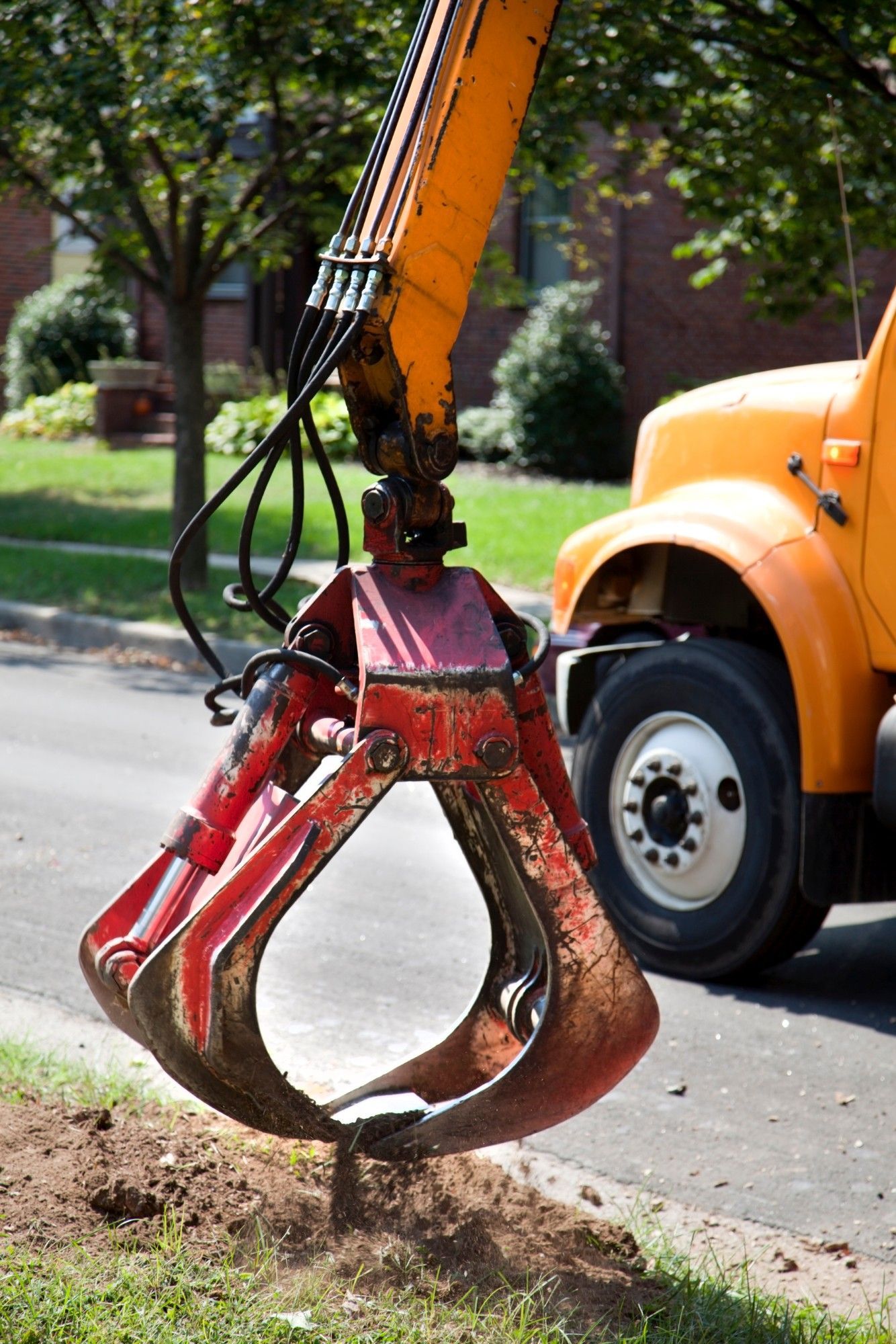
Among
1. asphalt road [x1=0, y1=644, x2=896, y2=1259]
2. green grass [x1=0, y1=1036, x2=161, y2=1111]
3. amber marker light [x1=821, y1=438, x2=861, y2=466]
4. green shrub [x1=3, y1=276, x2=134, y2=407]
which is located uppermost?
green shrub [x1=3, y1=276, x2=134, y2=407]

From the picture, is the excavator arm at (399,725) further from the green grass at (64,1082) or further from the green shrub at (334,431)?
the green shrub at (334,431)

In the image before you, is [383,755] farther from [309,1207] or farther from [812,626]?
[812,626]

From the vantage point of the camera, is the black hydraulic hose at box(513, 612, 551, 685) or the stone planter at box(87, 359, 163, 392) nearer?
the black hydraulic hose at box(513, 612, 551, 685)

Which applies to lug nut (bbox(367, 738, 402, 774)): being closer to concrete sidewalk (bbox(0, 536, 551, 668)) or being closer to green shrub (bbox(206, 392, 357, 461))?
concrete sidewalk (bbox(0, 536, 551, 668))

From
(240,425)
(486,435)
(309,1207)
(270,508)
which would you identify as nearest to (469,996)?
(309,1207)

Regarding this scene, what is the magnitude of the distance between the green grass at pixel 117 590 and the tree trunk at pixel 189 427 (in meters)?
0.28

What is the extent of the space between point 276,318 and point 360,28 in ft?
45.8

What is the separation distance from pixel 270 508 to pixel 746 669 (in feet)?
35.7

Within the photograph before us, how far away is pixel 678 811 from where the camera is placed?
502 cm

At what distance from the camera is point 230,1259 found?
2828 mm

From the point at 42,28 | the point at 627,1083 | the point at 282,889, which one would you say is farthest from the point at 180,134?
the point at 282,889

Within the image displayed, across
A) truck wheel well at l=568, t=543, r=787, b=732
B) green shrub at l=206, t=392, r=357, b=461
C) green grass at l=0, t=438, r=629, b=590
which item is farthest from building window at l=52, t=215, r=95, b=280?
truck wheel well at l=568, t=543, r=787, b=732

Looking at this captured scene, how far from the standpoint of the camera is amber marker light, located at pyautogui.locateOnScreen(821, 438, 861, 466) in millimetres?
4645

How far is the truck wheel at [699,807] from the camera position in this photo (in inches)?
188
